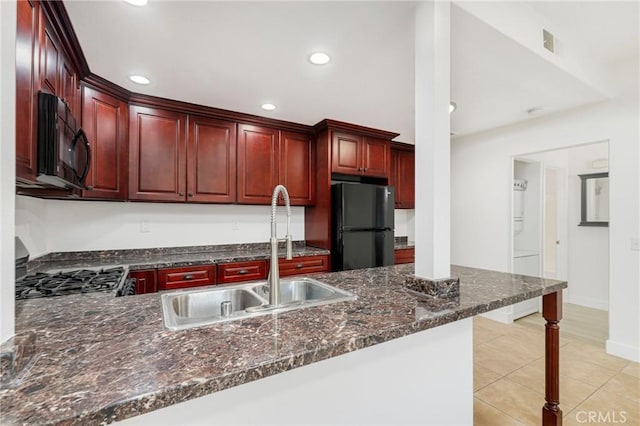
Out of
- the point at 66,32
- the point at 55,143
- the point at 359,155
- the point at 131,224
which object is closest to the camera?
the point at 55,143

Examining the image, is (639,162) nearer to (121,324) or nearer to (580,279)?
(580,279)

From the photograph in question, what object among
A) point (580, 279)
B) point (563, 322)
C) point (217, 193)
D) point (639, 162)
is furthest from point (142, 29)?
point (580, 279)

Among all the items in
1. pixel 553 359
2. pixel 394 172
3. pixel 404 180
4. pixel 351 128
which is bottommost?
pixel 553 359

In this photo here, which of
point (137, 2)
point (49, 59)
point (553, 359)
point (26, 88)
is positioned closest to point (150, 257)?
point (49, 59)

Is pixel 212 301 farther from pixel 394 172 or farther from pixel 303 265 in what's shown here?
pixel 394 172

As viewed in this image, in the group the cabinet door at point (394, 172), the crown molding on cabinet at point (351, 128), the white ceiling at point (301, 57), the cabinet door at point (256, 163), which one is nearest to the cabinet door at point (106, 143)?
the white ceiling at point (301, 57)

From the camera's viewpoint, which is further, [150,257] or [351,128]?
[351,128]

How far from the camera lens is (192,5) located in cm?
153

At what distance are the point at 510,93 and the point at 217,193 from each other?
9.33ft

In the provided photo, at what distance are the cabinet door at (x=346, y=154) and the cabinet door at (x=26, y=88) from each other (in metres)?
2.49

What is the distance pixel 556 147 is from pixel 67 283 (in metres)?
4.32

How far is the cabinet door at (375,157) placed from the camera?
3.63 meters

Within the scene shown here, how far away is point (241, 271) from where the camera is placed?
2854mm

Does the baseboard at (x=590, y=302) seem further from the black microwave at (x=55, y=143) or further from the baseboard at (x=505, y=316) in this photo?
the black microwave at (x=55, y=143)
